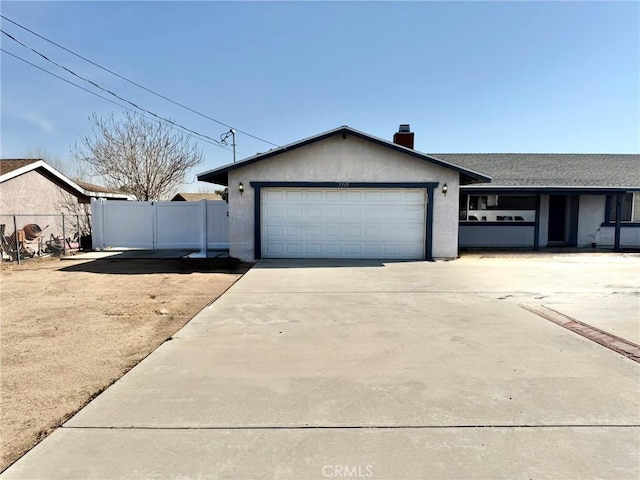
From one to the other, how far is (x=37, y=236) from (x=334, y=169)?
11.7 metres

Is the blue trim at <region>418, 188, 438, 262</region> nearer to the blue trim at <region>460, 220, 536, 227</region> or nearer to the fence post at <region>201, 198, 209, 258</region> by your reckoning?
the blue trim at <region>460, 220, 536, 227</region>

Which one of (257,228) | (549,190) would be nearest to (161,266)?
(257,228)

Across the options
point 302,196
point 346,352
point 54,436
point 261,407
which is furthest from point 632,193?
point 54,436

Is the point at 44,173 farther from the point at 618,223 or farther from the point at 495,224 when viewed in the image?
the point at 618,223

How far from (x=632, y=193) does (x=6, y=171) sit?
966 inches

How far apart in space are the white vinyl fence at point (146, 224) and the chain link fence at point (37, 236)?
1276mm

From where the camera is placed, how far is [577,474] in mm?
2453

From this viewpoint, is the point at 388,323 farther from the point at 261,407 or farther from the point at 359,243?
the point at 359,243

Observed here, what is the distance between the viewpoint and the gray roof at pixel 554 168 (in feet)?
51.0

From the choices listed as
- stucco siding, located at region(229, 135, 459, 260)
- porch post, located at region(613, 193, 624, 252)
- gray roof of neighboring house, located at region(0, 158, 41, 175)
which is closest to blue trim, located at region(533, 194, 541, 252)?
porch post, located at region(613, 193, 624, 252)

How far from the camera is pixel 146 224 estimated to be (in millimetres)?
16781

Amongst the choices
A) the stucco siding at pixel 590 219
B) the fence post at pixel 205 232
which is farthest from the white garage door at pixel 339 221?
the stucco siding at pixel 590 219

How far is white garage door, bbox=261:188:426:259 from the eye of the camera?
13.1m

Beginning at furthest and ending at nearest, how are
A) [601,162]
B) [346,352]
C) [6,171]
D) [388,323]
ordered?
[601,162]
[6,171]
[388,323]
[346,352]
